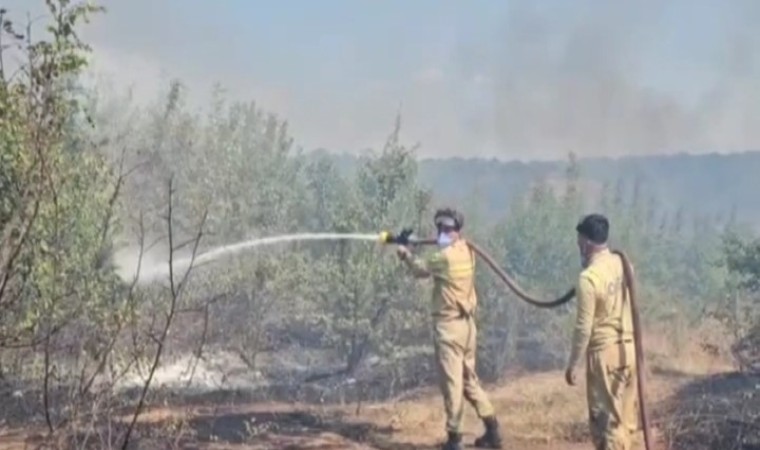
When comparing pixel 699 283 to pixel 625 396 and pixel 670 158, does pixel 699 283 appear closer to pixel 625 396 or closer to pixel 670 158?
pixel 625 396

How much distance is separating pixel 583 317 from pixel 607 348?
0.37 meters

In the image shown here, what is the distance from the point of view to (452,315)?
28.2ft

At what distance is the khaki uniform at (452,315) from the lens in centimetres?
851

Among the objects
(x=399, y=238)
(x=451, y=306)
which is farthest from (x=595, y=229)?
(x=399, y=238)

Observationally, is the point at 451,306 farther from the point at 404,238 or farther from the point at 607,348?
the point at 607,348

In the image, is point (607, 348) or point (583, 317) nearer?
point (583, 317)

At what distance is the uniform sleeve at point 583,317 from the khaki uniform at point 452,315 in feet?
5.70

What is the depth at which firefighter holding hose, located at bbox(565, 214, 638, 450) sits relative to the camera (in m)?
7.04

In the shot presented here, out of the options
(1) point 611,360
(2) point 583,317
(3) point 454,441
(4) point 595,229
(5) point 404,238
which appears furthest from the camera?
(5) point 404,238

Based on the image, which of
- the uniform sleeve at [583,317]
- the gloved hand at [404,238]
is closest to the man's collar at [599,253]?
the uniform sleeve at [583,317]

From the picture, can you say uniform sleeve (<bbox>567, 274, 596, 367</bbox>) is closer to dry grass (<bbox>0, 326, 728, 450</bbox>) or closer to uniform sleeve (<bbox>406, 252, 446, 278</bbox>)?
uniform sleeve (<bbox>406, 252, 446, 278</bbox>)

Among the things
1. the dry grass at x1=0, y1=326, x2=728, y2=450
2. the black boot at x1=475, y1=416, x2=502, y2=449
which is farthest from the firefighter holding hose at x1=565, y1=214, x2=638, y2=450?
the dry grass at x1=0, y1=326, x2=728, y2=450

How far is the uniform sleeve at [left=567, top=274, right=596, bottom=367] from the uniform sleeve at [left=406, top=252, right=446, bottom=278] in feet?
5.85

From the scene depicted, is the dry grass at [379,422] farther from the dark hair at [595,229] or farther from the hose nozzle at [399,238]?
the dark hair at [595,229]
